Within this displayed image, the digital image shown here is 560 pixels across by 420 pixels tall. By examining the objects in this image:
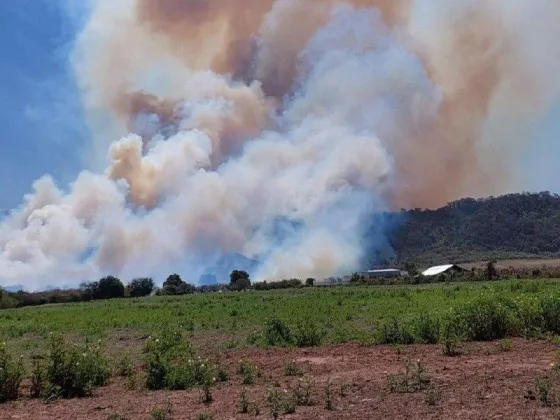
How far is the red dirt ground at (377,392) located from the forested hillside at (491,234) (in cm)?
14289

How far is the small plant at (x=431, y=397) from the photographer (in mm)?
8847

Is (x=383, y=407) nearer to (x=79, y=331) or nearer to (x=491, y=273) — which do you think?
(x=79, y=331)

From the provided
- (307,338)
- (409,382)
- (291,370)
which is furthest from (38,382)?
(307,338)

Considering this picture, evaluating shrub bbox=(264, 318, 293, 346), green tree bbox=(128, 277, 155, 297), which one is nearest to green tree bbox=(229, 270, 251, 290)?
green tree bbox=(128, 277, 155, 297)

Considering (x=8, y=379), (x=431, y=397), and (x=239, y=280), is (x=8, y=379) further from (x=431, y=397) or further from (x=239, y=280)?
(x=239, y=280)

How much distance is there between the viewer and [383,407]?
891 centimetres

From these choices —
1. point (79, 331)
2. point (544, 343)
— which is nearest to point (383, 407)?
point (544, 343)

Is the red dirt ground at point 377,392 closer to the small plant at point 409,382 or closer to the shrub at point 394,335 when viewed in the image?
the small plant at point 409,382

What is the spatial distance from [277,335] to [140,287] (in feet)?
299

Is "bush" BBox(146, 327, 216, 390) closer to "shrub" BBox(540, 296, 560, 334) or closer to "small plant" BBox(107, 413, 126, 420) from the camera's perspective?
"small plant" BBox(107, 413, 126, 420)

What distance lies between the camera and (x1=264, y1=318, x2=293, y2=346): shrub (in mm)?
18703

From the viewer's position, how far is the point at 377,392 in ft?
32.9

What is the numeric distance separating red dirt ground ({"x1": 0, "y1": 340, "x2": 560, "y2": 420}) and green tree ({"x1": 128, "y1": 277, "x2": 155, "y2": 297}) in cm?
9354

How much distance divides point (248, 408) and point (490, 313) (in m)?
9.87
